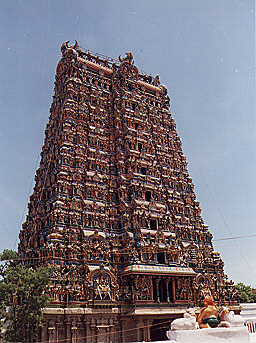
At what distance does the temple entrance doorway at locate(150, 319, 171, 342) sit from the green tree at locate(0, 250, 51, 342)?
41.4 feet

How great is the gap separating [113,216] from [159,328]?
40.9 ft

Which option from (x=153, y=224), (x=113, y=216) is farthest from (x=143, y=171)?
(x=113, y=216)

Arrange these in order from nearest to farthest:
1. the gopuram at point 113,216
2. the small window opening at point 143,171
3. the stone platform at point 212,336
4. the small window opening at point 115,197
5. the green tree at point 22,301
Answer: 1. the stone platform at point 212,336
2. the green tree at point 22,301
3. the gopuram at point 113,216
4. the small window opening at point 115,197
5. the small window opening at point 143,171

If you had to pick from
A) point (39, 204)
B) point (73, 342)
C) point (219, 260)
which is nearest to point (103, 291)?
point (73, 342)

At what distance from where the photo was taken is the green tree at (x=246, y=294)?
6186cm

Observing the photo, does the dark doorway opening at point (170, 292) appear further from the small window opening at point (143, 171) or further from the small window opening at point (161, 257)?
the small window opening at point (143, 171)

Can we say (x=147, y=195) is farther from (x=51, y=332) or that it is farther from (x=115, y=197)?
(x=51, y=332)

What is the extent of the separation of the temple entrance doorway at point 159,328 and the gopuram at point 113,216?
14 centimetres

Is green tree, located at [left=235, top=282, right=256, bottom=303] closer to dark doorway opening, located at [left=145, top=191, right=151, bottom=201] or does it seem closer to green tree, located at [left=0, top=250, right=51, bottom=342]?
dark doorway opening, located at [left=145, top=191, right=151, bottom=201]

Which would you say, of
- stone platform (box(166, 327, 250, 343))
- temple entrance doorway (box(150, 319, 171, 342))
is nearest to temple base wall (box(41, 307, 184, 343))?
temple entrance doorway (box(150, 319, 171, 342))

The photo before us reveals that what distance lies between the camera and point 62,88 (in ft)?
161

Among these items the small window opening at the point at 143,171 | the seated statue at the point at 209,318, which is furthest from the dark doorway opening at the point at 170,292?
the seated statue at the point at 209,318

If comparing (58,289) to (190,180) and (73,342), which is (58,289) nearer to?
(73,342)

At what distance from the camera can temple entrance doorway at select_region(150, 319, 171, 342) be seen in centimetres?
3594
